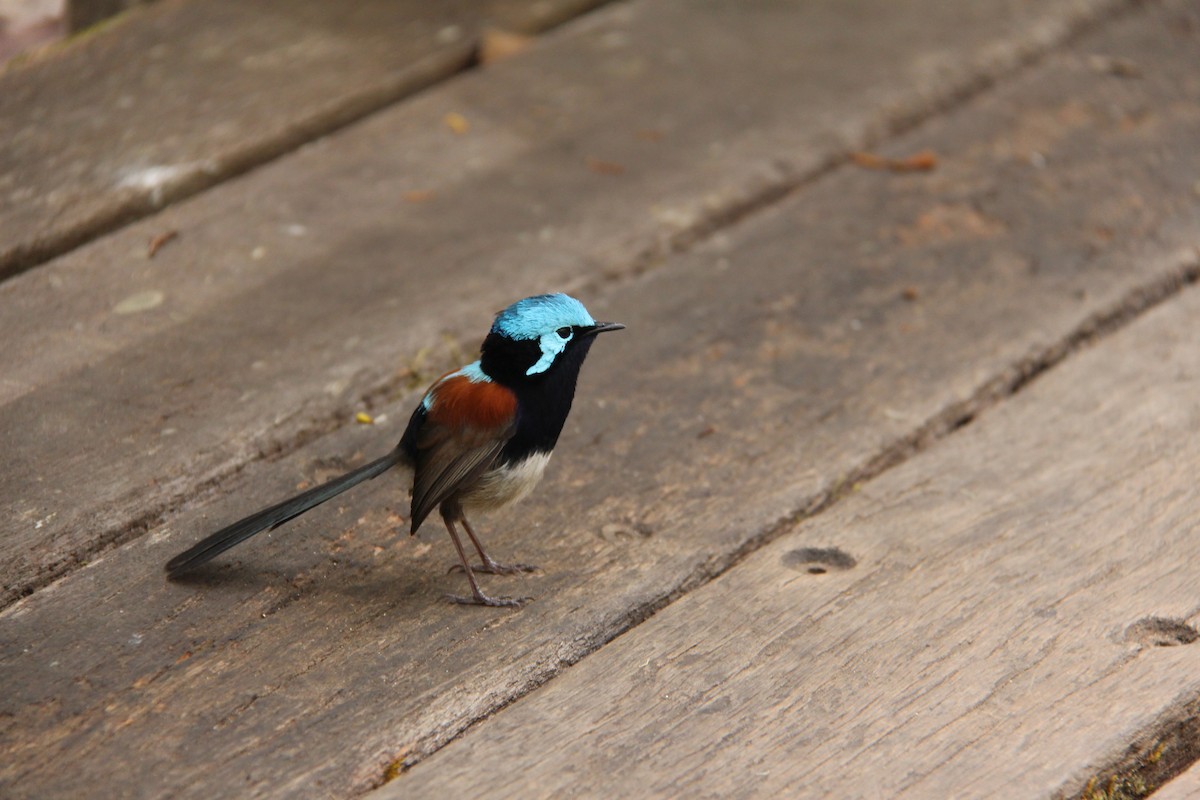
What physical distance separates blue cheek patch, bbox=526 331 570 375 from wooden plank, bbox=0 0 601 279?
158 centimetres

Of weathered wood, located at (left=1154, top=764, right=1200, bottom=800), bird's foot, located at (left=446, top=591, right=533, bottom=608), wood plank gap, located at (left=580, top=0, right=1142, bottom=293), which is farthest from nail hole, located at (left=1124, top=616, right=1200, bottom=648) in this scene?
wood plank gap, located at (left=580, top=0, right=1142, bottom=293)

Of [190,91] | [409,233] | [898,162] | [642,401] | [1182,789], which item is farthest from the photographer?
[190,91]

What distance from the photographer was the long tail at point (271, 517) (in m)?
2.59

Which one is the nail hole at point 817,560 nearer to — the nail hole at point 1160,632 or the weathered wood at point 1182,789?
the nail hole at point 1160,632

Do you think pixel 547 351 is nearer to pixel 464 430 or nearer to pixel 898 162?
pixel 464 430

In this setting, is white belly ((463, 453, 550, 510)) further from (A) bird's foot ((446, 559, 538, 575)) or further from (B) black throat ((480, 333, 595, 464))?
(A) bird's foot ((446, 559, 538, 575))

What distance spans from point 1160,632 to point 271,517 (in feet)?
5.52

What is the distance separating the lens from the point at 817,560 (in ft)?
8.94

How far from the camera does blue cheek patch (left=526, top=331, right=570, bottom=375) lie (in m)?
2.84

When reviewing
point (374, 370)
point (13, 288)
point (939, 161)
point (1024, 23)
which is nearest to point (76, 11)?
point (13, 288)

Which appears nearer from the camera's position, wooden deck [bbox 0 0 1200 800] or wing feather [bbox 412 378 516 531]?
wooden deck [bbox 0 0 1200 800]

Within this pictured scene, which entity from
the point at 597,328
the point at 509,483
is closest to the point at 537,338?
the point at 597,328

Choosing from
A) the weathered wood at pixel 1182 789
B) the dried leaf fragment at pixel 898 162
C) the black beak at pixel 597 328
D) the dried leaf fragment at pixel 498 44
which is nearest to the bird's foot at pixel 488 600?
the black beak at pixel 597 328

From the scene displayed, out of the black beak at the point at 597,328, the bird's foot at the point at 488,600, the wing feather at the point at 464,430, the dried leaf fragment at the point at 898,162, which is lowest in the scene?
the bird's foot at the point at 488,600
